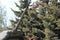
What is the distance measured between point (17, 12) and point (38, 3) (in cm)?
364

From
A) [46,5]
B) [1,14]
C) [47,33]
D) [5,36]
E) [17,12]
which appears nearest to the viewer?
[5,36]

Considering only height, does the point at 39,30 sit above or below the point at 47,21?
below

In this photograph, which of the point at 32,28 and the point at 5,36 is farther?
the point at 32,28

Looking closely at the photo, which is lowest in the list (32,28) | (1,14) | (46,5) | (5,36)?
(1,14)

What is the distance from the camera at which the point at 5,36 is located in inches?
110

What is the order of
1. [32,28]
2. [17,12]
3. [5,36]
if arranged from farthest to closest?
[17,12]
[32,28]
[5,36]

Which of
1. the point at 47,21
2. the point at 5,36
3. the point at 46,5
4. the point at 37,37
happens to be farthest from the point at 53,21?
the point at 5,36

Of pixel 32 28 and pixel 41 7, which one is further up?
pixel 41 7

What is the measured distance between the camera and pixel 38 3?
1919 centimetres

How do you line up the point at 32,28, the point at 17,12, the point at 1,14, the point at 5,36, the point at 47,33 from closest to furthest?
the point at 5,36 → the point at 47,33 → the point at 32,28 → the point at 17,12 → the point at 1,14

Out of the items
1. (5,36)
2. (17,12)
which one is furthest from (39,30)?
(5,36)

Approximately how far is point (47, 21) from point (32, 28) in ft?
8.37

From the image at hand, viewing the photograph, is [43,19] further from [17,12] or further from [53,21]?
[17,12]

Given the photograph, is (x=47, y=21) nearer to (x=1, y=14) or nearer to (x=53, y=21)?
(x=53, y=21)
